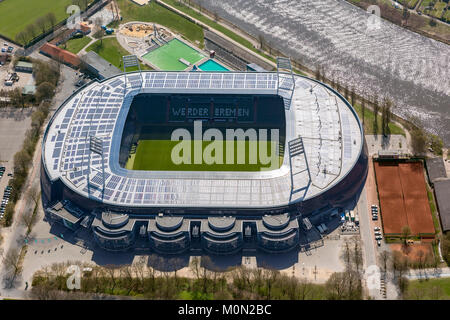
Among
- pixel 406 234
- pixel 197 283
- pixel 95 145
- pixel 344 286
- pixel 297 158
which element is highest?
pixel 95 145

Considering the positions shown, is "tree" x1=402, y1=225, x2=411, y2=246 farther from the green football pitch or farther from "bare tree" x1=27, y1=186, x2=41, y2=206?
"bare tree" x1=27, y1=186, x2=41, y2=206

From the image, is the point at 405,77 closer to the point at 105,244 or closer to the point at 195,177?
the point at 195,177

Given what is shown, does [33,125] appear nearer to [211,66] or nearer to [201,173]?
[201,173]

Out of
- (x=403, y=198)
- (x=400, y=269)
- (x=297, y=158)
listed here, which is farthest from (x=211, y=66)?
(x=400, y=269)

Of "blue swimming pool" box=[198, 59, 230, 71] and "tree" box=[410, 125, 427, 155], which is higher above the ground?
"tree" box=[410, 125, 427, 155]

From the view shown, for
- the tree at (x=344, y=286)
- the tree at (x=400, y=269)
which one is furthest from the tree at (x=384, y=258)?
the tree at (x=344, y=286)

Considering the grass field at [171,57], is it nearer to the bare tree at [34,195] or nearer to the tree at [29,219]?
the bare tree at [34,195]

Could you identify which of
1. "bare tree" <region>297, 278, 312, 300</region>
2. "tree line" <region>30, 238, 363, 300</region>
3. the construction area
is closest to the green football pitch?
the construction area
